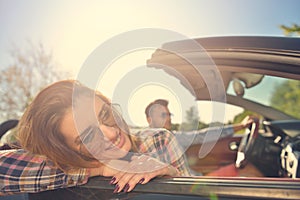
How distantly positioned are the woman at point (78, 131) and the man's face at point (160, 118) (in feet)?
1.14

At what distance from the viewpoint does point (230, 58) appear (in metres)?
1.39

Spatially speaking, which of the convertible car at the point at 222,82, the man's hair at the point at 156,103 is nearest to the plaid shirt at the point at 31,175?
the convertible car at the point at 222,82

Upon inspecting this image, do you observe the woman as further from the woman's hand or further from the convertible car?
the convertible car

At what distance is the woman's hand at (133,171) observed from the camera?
120cm

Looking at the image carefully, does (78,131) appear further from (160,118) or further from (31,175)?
(160,118)

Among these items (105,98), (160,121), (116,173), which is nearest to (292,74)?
(116,173)

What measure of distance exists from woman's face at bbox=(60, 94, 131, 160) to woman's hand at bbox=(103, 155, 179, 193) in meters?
0.12

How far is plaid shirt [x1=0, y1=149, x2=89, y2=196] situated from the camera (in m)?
1.31

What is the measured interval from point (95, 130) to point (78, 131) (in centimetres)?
9

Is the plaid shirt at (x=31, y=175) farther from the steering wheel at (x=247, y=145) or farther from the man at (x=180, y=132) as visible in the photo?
the steering wheel at (x=247, y=145)

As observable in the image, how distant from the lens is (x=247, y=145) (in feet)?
9.86

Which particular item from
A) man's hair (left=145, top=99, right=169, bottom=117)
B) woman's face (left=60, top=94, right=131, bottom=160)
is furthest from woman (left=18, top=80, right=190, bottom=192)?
man's hair (left=145, top=99, right=169, bottom=117)

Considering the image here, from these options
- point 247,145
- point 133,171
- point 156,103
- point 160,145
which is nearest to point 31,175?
point 133,171

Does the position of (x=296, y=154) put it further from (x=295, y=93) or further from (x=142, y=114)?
(x=295, y=93)
